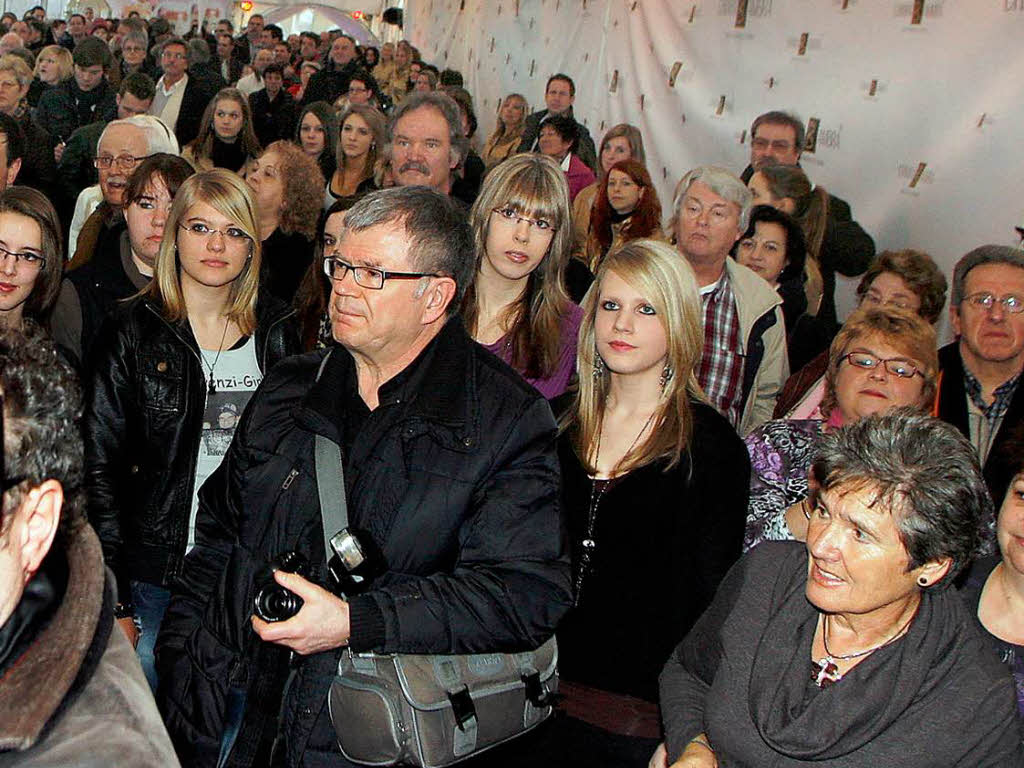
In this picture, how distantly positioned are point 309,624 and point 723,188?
3.10 meters

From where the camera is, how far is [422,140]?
4836 mm

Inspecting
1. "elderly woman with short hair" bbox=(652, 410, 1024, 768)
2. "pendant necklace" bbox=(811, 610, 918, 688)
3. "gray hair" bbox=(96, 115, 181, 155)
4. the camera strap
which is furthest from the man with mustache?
"pendant necklace" bbox=(811, 610, 918, 688)

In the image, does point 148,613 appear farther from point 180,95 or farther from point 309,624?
point 180,95

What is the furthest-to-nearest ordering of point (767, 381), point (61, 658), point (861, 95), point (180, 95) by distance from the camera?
point (180, 95)
point (861, 95)
point (767, 381)
point (61, 658)

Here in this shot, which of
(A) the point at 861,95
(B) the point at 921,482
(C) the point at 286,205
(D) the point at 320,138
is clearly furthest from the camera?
(D) the point at 320,138

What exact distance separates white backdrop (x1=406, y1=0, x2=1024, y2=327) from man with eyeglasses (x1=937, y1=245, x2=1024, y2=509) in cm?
130

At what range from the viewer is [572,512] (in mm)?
2973

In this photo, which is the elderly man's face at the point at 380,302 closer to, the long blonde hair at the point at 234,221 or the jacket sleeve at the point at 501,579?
the jacket sleeve at the point at 501,579

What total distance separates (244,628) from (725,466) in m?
1.24

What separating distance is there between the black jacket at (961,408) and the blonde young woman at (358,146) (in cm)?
352

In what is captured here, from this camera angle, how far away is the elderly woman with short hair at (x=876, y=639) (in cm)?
218

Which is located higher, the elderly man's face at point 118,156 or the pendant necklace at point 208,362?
the elderly man's face at point 118,156

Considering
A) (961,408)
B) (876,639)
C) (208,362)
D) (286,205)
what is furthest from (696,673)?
(286,205)

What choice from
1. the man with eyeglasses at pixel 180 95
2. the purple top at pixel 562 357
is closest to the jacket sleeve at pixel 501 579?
the purple top at pixel 562 357
